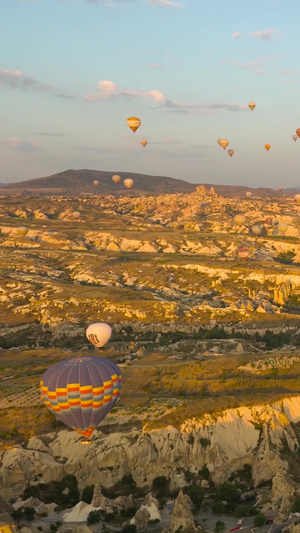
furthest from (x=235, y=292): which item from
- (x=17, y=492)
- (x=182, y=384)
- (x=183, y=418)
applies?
(x=17, y=492)

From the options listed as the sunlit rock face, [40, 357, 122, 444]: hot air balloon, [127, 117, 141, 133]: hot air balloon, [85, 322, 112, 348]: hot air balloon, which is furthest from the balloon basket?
[127, 117, 141, 133]: hot air balloon

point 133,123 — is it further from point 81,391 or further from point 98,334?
point 81,391

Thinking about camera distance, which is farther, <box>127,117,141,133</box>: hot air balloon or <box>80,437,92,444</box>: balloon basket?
<box>127,117,141,133</box>: hot air balloon

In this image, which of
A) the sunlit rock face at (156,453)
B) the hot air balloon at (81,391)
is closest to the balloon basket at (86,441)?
the hot air balloon at (81,391)

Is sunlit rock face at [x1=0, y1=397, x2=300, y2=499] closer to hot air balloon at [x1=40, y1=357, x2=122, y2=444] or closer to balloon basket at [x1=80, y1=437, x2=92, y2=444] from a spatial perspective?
balloon basket at [x1=80, y1=437, x2=92, y2=444]

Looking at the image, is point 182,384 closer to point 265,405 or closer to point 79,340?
point 265,405

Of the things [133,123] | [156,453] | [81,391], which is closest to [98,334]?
[156,453]
